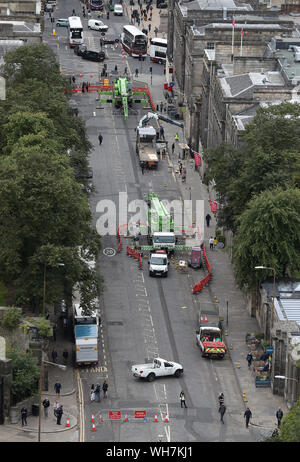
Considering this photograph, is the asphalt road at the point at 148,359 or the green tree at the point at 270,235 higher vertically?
the green tree at the point at 270,235

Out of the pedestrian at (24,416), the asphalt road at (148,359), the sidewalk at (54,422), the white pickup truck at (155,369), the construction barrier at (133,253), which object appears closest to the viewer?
the sidewalk at (54,422)

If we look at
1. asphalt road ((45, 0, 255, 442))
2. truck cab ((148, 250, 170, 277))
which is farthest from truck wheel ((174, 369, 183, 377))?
truck cab ((148, 250, 170, 277))

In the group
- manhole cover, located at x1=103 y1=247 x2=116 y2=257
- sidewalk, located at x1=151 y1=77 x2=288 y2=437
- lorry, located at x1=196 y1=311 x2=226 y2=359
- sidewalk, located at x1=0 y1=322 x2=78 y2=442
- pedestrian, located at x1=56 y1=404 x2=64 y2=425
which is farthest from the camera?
manhole cover, located at x1=103 y1=247 x2=116 y2=257

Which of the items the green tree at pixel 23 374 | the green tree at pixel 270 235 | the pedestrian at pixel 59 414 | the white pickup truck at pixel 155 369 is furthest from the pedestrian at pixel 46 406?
the green tree at pixel 270 235

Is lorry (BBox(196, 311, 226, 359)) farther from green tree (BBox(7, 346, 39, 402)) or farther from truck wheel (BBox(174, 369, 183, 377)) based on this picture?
green tree (BBox(7, 346, 39, 402))

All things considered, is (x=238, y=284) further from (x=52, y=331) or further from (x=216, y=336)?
(x=52, y=331)

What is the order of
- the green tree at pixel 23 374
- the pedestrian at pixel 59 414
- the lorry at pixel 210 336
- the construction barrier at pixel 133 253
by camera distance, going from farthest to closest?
the construction barrier at pixel 133 253 < the lorry at pixel 210 336 < the green tree at pixel 23 374 < the pedestrian at pixel 59 414

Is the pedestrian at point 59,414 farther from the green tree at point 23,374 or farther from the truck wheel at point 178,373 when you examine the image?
the truck wheel at point 178,373
